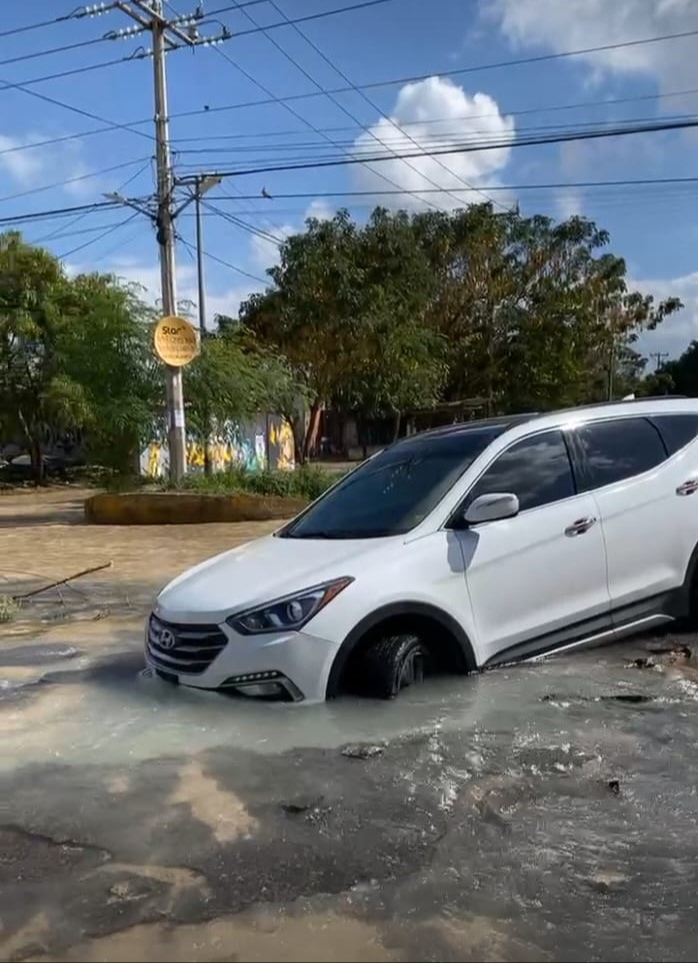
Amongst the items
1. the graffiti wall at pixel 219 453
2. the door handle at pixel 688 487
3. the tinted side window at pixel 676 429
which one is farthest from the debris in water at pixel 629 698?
the graffiti wall at pixel 219 453

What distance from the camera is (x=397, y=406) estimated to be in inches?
1223

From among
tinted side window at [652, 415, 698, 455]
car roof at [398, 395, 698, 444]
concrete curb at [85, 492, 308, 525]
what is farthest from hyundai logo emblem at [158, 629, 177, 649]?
concrete curb at [85, 492, 308, 525]

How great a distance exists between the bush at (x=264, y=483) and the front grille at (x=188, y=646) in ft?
43.3

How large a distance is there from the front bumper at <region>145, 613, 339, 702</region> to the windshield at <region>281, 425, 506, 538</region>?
36.3 inches

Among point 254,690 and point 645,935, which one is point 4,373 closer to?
point 254,690

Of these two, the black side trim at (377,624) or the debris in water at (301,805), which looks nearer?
the debris in water at (301,805)

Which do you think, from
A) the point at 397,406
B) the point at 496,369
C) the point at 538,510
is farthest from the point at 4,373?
the point at 538,510

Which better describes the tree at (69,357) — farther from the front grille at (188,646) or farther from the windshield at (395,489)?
the front grille at (188,646)

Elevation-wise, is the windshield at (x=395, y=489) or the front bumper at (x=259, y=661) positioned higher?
the windshield at (x=395, y=489)

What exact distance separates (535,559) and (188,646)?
2070 millimetres

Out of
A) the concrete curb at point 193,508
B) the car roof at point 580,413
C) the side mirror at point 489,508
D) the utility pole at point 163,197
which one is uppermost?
the utility pole at point 163,197

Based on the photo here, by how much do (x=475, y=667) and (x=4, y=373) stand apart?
29.8m

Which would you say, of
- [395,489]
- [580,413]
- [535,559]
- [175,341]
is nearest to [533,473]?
[535,559]

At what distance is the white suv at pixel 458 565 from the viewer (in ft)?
17.5
